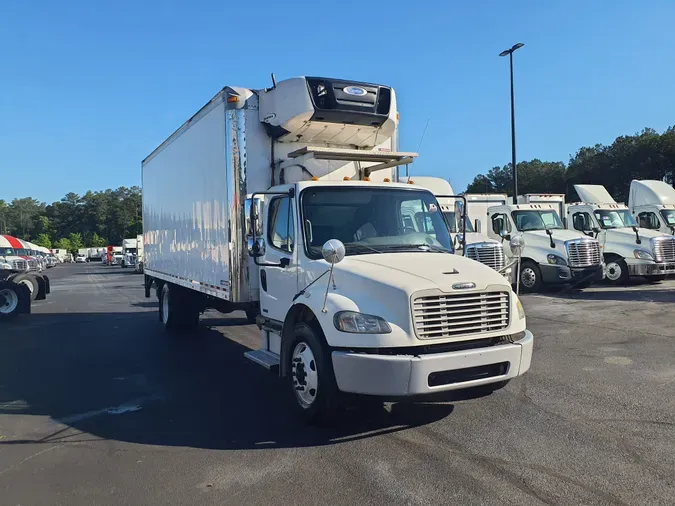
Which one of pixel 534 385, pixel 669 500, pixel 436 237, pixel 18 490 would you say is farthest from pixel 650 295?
pixel 18 490

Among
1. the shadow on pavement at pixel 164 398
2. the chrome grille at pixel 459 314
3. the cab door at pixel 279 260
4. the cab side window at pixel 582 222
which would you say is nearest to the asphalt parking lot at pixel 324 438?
the shadow on pavement at pixel 164 398

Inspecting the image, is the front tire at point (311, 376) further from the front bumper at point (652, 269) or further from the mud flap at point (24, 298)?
the front bumper at point (652, 269)

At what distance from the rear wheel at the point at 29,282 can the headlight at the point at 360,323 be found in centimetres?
1391

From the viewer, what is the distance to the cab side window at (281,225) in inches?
243

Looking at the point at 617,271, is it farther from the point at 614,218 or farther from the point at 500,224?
the point at 500,224

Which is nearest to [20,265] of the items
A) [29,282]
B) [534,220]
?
[29,282]

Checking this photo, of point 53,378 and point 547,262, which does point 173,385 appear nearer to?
point 53,378

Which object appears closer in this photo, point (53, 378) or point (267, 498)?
point (267, 498)

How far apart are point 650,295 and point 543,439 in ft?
38.4

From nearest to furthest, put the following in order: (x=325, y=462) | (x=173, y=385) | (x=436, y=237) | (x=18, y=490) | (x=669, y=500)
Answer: (x=669, y=500) → (x=18, y=490) → (x=325, y=462) → (x=436, y=237) → (x=173, y=385)

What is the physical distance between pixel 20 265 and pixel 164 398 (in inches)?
573

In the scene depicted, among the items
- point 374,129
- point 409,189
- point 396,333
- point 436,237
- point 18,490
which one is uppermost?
point 374,129

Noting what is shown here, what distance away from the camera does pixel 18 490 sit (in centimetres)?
421

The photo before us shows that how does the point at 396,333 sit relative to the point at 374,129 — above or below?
below
